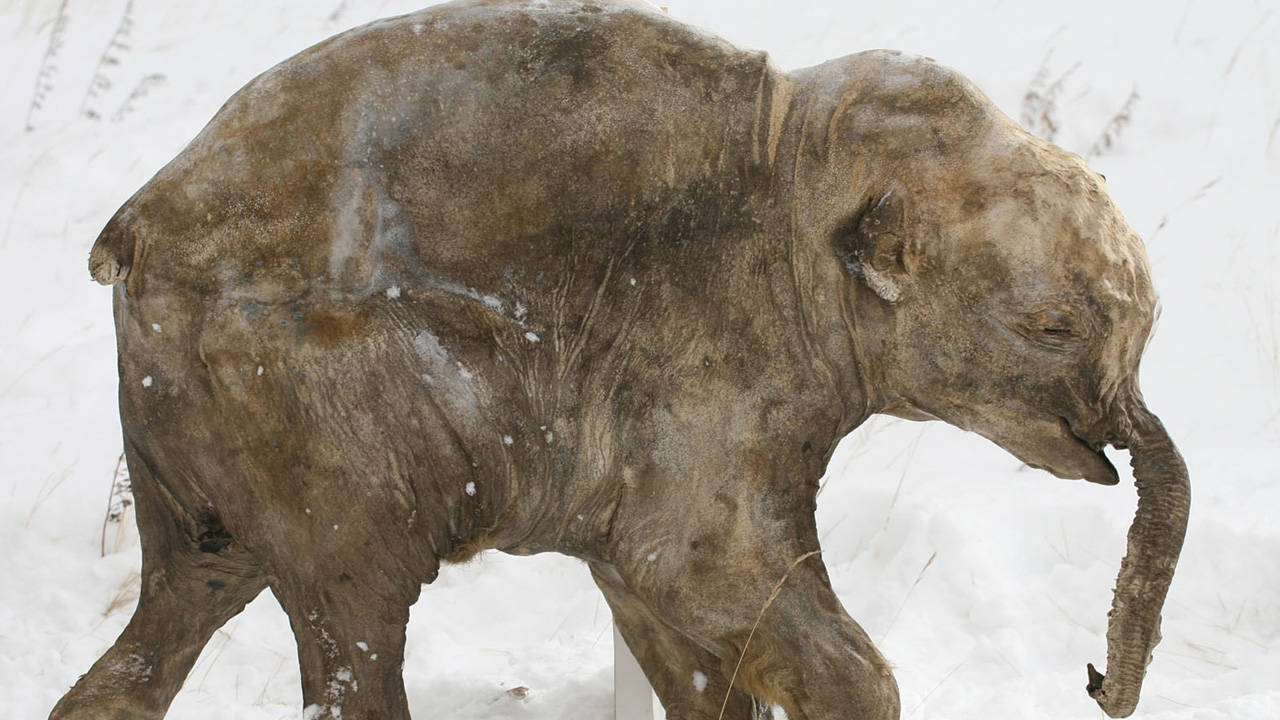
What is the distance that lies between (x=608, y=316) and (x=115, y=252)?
0.77m

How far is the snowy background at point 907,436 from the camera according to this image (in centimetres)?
405

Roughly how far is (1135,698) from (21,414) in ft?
13.0

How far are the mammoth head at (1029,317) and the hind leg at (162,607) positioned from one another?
1.19m

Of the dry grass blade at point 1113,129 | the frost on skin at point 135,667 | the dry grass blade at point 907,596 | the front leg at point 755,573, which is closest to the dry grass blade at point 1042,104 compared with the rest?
the dry grass blade at point 1113,129

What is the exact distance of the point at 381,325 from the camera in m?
2.21

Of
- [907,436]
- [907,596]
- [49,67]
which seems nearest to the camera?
[907,596]

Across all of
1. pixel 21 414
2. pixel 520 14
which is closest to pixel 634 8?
pixel 520 14

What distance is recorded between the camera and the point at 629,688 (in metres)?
3.31

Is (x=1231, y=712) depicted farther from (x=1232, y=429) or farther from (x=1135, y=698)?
(x=1232, y=429)

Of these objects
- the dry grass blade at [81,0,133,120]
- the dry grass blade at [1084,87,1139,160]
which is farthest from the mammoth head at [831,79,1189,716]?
the dry grass blade at [81,0,133,120]

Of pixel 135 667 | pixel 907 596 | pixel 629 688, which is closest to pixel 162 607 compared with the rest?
pixel 135 667

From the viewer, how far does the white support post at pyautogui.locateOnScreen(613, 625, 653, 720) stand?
330 cm

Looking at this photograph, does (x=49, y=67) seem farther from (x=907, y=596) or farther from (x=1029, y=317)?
(x=1029, y=317)

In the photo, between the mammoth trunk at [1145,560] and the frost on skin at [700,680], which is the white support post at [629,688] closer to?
the frost on skin at [700,680]
